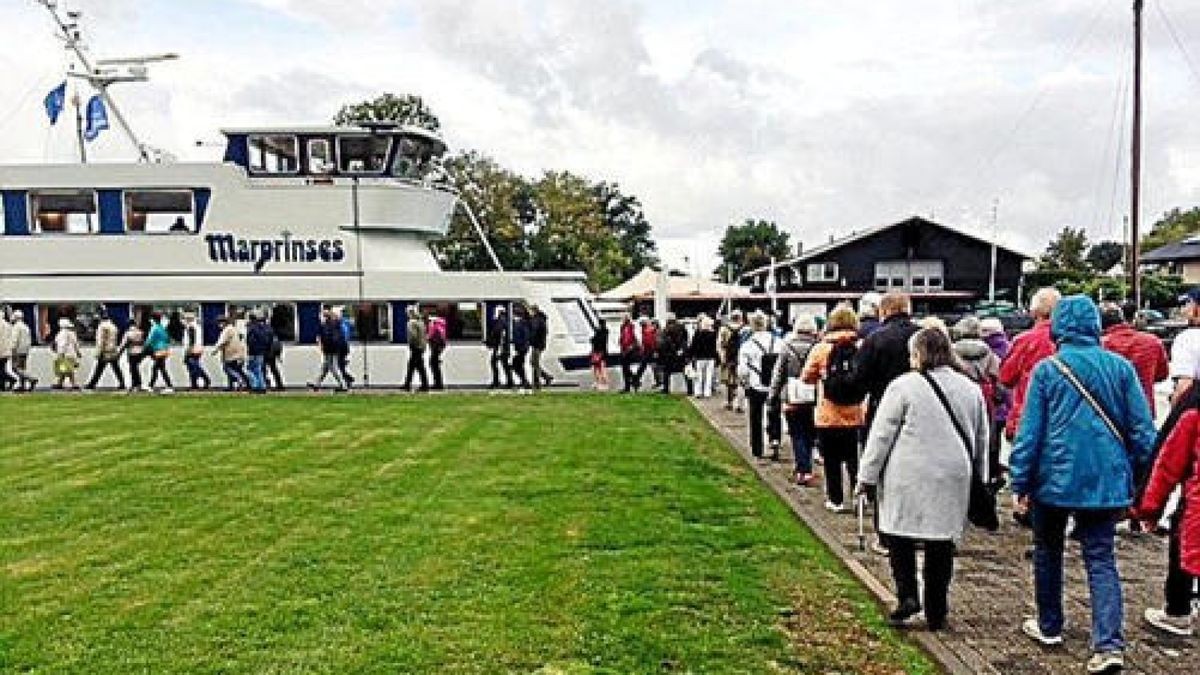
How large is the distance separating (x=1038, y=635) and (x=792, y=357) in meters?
5.57

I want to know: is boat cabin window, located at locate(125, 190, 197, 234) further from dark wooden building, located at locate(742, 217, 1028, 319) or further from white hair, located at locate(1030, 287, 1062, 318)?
dark wooden building, located at locate(742, 217, 1028, 319)

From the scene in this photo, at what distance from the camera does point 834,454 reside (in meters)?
10.2

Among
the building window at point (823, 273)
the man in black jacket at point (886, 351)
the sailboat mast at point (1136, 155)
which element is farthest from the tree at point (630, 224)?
the man in black jacket at point (886, 351)

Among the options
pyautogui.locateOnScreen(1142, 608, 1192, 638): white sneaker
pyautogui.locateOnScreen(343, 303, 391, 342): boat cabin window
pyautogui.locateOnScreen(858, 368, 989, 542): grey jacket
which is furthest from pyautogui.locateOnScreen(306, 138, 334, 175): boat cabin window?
pyautogui.locateOnScreen(1142, 608, 1192, 638): white sneaker

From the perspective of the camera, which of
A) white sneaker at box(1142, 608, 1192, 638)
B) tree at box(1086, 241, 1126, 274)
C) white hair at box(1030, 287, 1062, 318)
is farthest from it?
tree at box(1086, 241, 1126, 274)

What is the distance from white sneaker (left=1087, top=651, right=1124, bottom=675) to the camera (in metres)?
5.55

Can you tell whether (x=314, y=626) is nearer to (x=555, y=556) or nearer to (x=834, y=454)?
(x=555, y=556)

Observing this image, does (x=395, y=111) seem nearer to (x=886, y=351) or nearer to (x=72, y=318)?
(x=72, y=318)

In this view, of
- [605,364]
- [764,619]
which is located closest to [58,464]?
[764,619]

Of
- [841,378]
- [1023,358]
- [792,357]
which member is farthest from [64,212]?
[1023,358]

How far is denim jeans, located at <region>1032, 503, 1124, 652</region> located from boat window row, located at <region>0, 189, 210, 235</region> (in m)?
22.2

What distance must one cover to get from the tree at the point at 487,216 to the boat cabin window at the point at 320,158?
32991mm

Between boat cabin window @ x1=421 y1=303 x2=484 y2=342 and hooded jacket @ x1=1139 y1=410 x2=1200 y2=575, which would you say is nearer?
hooded jacket @ x1=1139 y1=410 x2=1200 y2=575

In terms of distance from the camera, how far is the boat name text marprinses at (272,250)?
987 inches
